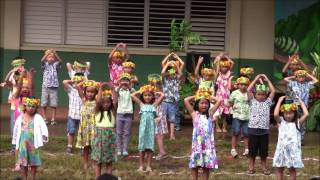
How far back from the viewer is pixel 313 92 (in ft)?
46.4

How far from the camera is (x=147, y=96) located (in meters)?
10.6

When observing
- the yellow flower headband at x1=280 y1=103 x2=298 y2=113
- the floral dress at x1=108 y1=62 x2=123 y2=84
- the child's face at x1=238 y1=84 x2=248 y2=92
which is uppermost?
the floral dress at x1=108 y1=62 x2=123 y2=84

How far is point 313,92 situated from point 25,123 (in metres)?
6.75

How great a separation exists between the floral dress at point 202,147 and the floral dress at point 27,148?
2181 millimetres

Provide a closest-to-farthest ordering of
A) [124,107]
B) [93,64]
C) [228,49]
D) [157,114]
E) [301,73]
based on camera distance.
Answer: [157,114] → [124,107] → [301,73] → [93,64] → [228,49]

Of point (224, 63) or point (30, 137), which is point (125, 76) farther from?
point (224, 63)

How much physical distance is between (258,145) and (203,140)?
4.81ft

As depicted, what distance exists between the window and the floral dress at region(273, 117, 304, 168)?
795cm

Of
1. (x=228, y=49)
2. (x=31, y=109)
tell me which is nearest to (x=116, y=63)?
(x=31, y=109)

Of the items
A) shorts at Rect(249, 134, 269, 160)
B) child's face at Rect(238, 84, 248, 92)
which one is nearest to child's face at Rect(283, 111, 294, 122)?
shorts at Rect(249, 134, 269, 160)

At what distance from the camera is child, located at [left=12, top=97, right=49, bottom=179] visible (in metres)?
9.60

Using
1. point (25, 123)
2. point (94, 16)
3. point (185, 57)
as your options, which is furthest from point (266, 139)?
point (94, 16)

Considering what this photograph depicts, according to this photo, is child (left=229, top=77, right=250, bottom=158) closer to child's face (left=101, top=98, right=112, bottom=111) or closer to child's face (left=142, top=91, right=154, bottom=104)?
child's face (left=142, top=91, right=154, bottom=104)

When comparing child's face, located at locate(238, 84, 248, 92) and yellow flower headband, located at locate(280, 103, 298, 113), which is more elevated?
child's face, located at locate(238, 84, 248, 92)
